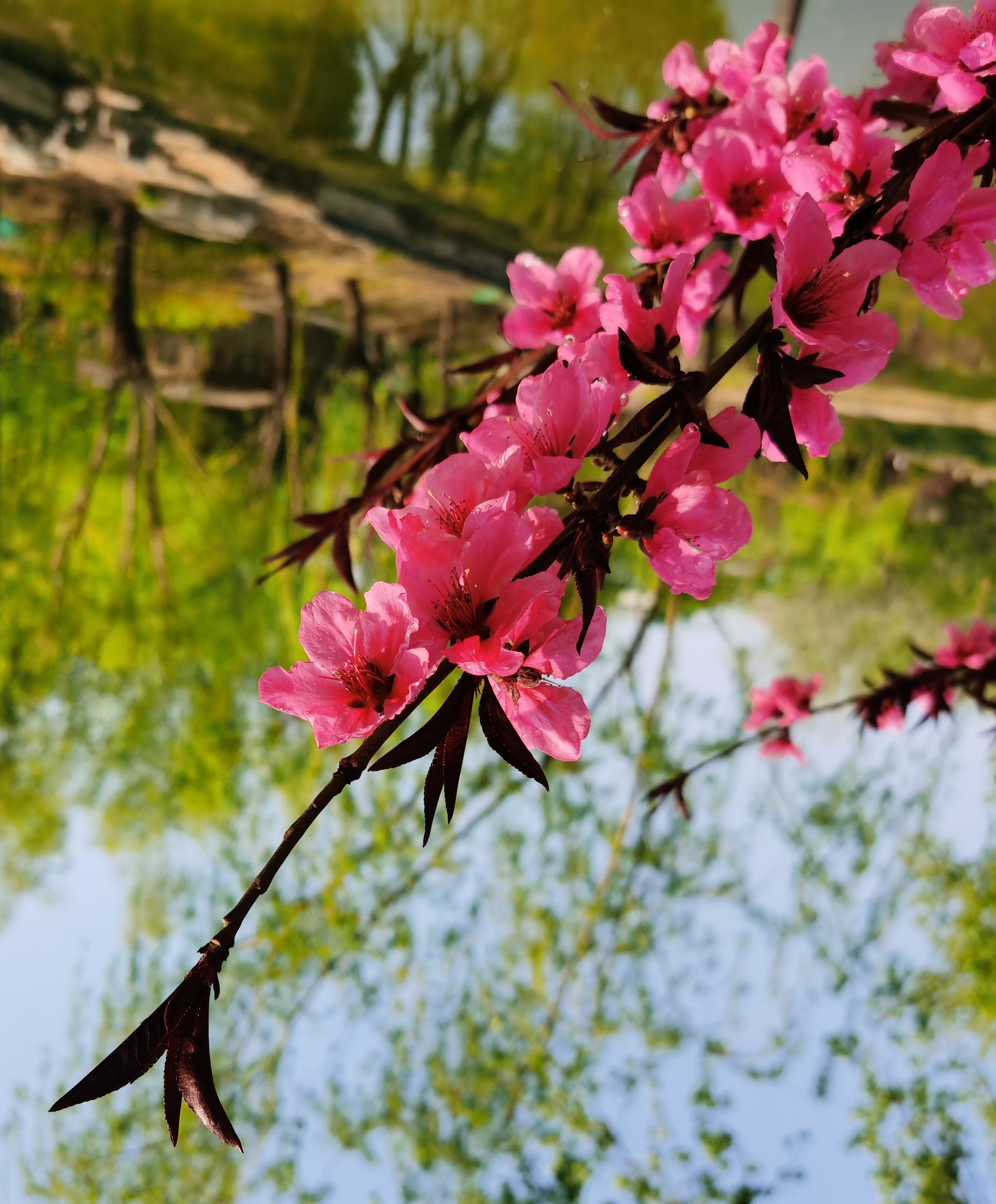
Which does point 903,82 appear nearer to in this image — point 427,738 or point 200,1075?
point 427,738

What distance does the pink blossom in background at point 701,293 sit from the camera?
67cm

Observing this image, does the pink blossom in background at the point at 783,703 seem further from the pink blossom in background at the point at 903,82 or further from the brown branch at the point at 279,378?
the brown branch at the point at 279,378

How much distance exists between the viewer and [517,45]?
283cm

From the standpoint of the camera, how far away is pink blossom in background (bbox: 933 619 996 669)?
4.66 ft

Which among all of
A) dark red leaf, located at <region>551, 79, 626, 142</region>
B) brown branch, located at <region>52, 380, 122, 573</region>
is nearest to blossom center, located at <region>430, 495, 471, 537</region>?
dark red leaf, located at <region>551, 79, 626, 142</region>

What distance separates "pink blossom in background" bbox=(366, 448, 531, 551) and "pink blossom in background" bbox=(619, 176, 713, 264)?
12.7 inches

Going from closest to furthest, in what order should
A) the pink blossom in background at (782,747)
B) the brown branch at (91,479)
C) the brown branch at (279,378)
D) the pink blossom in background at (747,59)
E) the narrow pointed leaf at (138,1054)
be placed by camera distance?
the narrow pointed leaf at (138,1054) → the pink blossom in background at (747,59) → the pink blossom in background at (782,747) → the brown branch at (91,479) → the brown branch at (279,378)

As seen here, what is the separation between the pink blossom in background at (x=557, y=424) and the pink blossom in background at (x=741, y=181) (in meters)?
0.28

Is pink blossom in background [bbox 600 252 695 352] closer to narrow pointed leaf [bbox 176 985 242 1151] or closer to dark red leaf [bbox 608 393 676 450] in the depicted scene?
dark red leaf [bbox 608 393 676 450]

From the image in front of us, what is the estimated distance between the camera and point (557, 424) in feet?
1.44

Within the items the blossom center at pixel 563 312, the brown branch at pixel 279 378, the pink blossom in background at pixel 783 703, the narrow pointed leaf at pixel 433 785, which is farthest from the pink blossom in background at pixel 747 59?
the brown branch at pixel 279 378

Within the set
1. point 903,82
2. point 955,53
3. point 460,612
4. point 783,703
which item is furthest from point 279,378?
point 460,612

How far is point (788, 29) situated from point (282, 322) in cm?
253

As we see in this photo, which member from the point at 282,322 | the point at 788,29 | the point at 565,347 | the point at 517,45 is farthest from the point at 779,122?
the point at 282,322
